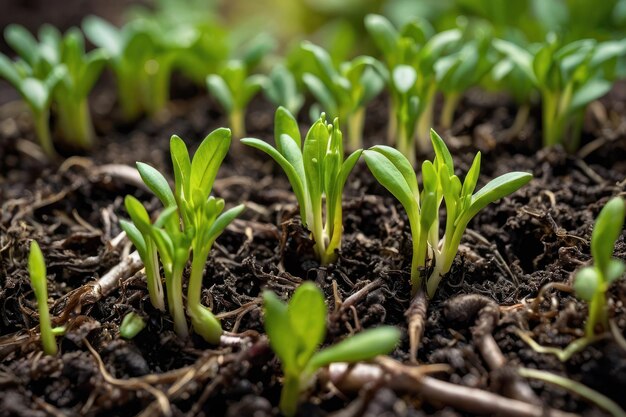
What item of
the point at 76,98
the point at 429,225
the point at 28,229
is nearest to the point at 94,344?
the point at 28,229

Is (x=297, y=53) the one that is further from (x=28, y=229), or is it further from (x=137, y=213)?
(x=137, y=213)

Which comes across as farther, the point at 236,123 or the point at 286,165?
the point at 236,123

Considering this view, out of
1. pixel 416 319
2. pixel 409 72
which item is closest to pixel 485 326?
pixel 416 319

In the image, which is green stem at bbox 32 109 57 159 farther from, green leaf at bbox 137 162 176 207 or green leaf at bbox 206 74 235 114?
green leaf at bbox 137 162 176 207

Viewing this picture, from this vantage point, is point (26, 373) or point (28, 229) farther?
point (28, 229)

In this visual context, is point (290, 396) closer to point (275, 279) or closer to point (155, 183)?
point (275, 279)

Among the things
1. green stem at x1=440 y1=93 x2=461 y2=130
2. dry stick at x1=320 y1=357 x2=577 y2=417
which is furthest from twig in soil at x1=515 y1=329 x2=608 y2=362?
green stem at x1=440 y1=93 x2=461 y2=130

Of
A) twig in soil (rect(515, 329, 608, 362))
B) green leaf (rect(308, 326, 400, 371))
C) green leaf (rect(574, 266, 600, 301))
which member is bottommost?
twig in soil (rect(515, 329, 608, 362))
